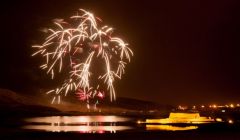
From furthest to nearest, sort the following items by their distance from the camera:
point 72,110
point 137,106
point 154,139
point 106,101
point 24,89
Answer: point 137,106
point 106,101
point 24,89
point 72,110
point 154,139

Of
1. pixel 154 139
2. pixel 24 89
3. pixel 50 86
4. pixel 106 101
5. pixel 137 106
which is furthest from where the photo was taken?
pixel 137 106

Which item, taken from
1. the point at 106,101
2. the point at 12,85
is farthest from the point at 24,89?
the point at 106,101

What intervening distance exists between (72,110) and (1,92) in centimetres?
2275

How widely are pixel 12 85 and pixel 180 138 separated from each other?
388 feet

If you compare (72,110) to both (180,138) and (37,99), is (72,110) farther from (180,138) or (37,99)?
(180,138)

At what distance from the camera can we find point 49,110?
13275 cm

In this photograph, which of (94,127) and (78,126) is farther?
(78,126)

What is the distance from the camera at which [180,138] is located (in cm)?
3491

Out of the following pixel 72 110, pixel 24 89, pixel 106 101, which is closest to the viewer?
pixel 72 110

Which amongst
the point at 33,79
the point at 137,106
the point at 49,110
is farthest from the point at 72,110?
the point at 137,106

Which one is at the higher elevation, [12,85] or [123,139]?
[12,85]

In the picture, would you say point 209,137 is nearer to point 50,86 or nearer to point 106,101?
point 50,86

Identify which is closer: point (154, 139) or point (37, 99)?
point (154, 139)

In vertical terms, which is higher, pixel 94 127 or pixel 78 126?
pixel 78 126
